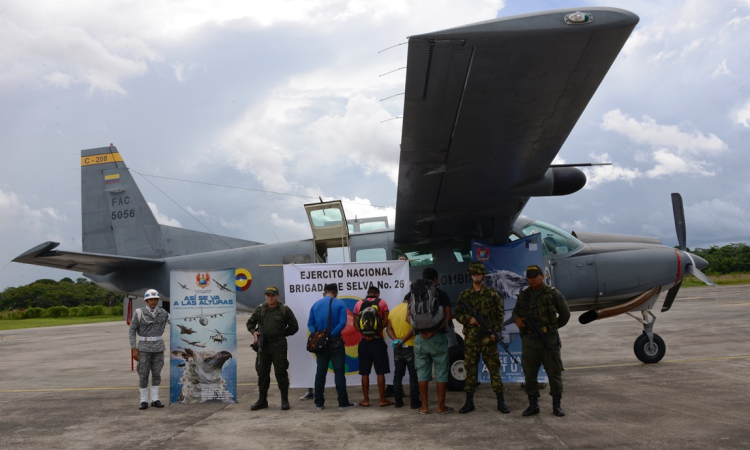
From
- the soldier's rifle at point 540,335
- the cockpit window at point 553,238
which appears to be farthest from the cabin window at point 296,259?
the soldier's rifle at point 540,335

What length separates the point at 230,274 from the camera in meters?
9.59

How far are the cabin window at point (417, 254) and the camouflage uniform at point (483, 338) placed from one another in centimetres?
300

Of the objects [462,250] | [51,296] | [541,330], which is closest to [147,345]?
[462,250]

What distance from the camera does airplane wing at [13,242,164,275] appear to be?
9281 millimetres

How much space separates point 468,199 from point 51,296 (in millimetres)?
74004

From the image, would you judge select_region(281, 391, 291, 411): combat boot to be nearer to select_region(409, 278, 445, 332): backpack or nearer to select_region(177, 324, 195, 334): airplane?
select_region(177, 324, 195, 334): airplane

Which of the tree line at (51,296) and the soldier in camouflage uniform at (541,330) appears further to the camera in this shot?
the tree line at (51,296)

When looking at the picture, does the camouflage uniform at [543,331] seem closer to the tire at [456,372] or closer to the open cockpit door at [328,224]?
the tire at [456,372]

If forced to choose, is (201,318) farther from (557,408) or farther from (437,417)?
(557,408)

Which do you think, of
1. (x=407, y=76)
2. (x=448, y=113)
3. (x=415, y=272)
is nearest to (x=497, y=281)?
(x=415, y=272)

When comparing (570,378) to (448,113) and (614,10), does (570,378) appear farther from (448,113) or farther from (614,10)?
(614,10)

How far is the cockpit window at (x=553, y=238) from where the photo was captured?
10.6 m

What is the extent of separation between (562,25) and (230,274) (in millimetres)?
6756

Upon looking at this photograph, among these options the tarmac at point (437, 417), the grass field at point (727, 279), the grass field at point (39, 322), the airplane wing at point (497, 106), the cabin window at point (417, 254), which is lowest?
the tarmac at point (437, 417)
